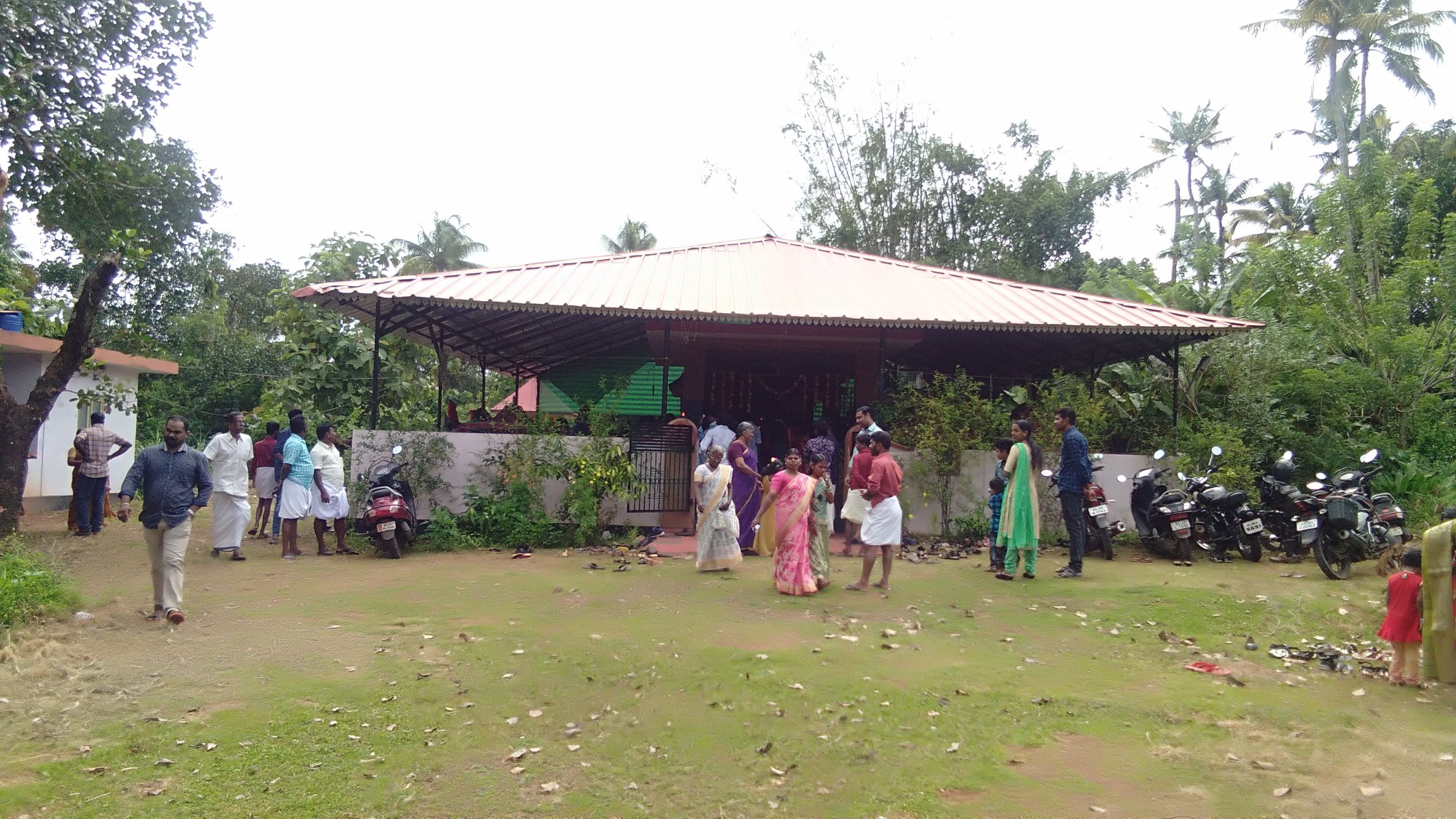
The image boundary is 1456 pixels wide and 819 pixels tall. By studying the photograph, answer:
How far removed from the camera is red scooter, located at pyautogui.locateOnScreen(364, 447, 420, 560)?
32.1ft

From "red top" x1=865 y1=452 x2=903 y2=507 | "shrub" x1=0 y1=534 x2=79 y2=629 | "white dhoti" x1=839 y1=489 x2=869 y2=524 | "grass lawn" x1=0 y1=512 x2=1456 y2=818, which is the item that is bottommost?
"grass lawn" x1=0 y1=512 x2=1456 y2=818

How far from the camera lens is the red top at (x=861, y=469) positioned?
26.9ft

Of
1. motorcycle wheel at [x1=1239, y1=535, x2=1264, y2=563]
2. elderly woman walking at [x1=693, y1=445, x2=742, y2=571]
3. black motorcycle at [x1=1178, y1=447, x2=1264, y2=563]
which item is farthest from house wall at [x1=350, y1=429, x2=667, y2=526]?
motorcycle wheel at [x1=1239, y1=535, x2=1264, y2=563]

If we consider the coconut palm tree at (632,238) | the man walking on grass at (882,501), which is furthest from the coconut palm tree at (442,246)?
the man walking on grass at (882,501)

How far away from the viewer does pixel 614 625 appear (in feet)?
22.4

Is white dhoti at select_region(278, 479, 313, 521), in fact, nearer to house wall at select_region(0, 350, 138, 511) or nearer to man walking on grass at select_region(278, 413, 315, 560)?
man walking on grass at select_region(278, 413, 315, 560)

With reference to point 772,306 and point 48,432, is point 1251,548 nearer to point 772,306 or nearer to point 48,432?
point 772,306

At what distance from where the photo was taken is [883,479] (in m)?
7.88

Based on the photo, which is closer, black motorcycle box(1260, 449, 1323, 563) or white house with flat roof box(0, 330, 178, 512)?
black motorcycle box(1260, 449, 1323, 563)

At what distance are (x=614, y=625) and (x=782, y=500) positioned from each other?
1958 millimetres

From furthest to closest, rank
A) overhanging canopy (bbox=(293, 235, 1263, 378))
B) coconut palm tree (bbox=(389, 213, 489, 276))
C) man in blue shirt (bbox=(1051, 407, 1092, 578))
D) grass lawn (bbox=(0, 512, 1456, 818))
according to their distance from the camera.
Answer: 1. coconut palm tree (bbox=(389, 213, 489, 276))
2. overhanging canopy (bbox=(293, 235, 1263, 378))
3. man in blue shirt (bbox=(1051, 407, 1092, 578))
4. grass lawn (bbox=(0, 512, 1456, 818))

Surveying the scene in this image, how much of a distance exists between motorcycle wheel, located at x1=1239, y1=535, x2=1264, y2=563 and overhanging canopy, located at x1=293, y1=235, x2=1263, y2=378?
9.00ft

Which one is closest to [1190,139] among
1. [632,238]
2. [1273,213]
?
[1273,213]

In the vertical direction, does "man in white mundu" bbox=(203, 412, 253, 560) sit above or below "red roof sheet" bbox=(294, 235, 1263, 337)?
below
